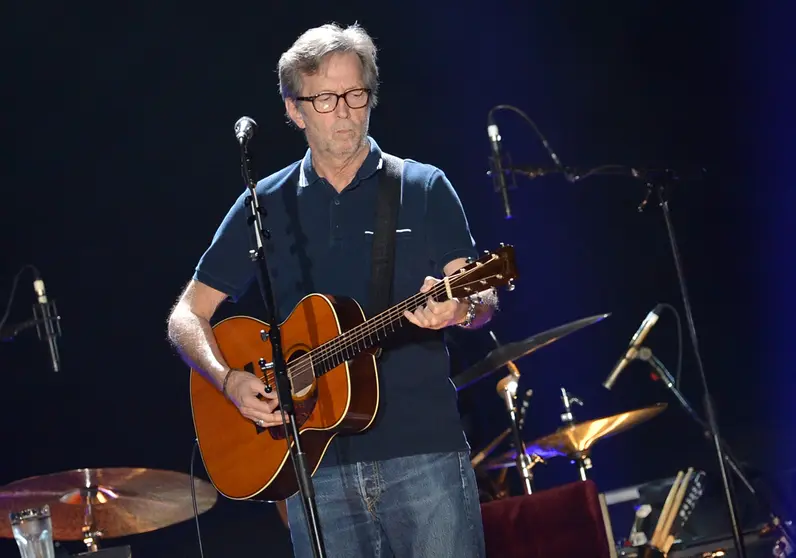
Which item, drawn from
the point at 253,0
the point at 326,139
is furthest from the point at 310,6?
the point at 326,139

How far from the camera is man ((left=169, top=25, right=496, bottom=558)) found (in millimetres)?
2639

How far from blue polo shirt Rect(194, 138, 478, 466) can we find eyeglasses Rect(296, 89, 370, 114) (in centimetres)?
15

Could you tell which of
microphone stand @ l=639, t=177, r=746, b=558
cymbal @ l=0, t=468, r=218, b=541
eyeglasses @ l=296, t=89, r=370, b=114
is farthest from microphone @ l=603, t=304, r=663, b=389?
eyeglasses @ l=296, t=89, r=370, b=114

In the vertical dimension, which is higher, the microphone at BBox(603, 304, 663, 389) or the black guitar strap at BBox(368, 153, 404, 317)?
the black guitar strap at BBox(368, 153, 404, 317)

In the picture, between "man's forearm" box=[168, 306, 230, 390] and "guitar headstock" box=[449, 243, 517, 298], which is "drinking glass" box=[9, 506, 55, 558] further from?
"guitar headstock" box=[449, 243, 517, 298]

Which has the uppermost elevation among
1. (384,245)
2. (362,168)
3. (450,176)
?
(450,176)

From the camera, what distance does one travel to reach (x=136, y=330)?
618 cm

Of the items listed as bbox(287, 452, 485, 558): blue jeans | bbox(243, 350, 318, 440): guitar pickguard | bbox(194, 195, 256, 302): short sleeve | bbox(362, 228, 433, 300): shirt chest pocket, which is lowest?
bbox(287, 452, 485, 558): blue jeans

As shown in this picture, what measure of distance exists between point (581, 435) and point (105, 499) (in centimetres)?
219

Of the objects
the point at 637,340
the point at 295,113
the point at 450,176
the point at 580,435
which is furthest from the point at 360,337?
the point at 450,176

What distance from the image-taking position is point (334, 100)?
2.93m

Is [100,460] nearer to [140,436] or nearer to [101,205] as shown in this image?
[140,436]

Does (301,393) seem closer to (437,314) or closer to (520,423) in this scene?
(437,314)

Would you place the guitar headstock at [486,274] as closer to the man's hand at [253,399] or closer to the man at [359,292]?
the man at [359,292]
